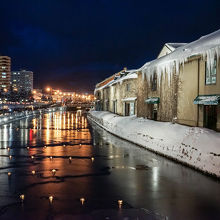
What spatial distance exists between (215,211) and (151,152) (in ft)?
25.0

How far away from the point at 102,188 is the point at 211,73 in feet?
28.0

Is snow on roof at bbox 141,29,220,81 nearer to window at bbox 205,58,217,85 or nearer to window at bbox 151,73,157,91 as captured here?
window at bbox 205,58,217,85

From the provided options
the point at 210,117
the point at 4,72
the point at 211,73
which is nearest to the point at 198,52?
the point at 211,73

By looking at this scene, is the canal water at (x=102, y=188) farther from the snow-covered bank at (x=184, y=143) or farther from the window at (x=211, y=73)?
the window at (x=211, y=73)

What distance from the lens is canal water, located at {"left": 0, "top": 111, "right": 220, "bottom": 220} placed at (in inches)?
243

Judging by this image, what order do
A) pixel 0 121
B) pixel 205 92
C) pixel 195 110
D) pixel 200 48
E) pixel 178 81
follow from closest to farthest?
pixel 200 48
pixel 205 92
pixel 195 110
pixel 178 81
pixel 0 121

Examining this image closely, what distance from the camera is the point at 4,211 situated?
6.12 meters

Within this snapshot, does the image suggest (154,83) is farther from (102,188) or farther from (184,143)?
(102,188)

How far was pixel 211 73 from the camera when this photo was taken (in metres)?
13.2

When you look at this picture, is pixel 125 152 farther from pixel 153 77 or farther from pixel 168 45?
pixel 168 45

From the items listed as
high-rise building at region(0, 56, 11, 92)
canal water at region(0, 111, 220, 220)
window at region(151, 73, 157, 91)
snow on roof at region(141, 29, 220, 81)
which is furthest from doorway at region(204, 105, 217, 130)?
high-rise building at region(0, 56, 11, 92)

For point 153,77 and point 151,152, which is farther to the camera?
point 153,77

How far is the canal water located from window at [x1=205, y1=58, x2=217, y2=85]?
462cm

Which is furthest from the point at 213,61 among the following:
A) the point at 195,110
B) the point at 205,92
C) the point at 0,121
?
the point at 0,121
